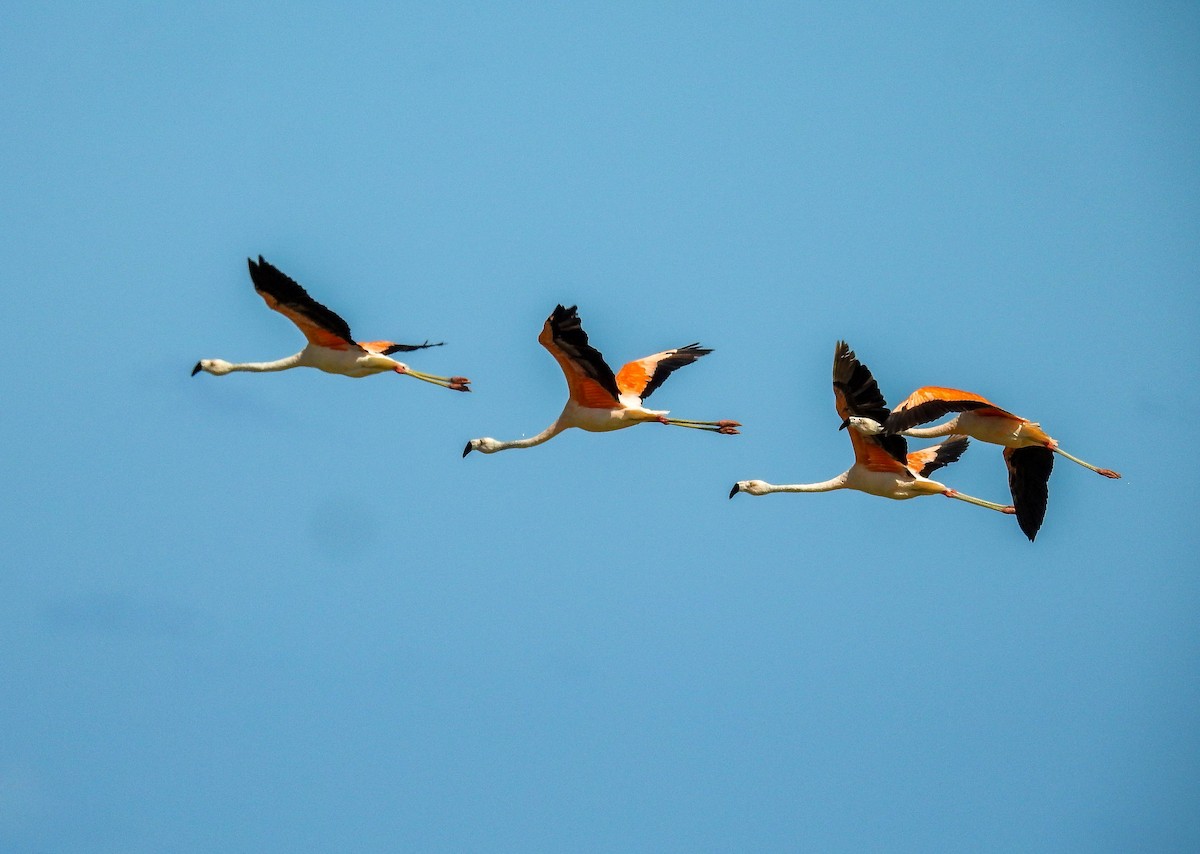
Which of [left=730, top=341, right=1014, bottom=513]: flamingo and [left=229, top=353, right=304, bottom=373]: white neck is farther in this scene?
[left=229, top=353, right=304, bottom=373]: white neck

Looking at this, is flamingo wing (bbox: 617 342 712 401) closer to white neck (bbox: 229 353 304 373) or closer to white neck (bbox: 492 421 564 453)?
white neck (bbox: 492 421 564 453)

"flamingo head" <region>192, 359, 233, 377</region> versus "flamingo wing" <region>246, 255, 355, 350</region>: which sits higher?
"flamingo wing" <region>246, 255, 355, 350</region>

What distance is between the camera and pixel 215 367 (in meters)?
38.8

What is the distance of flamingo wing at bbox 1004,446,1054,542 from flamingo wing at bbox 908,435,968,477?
3.13 feet

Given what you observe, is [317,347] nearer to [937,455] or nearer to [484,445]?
[484,445]

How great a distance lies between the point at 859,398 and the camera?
112 ft

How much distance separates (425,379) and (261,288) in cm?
395

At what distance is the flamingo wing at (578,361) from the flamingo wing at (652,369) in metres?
0.68

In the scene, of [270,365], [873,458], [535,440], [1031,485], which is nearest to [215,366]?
[270,365]

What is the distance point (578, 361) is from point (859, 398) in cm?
465

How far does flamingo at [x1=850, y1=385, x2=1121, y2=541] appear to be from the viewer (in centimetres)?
3466

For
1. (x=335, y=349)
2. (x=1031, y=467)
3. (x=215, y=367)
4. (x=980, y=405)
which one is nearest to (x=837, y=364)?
(x=980, y=405)

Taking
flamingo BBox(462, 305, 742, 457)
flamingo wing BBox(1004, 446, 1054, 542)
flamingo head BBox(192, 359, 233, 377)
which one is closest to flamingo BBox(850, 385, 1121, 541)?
flamingo wing BBox(1004, 446, 1054, 542)

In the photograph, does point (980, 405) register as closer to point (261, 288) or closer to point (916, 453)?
point (916, 453)
